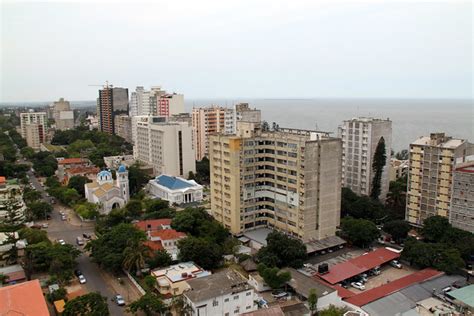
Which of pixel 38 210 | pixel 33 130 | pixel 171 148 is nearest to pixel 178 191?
pixel 171 148

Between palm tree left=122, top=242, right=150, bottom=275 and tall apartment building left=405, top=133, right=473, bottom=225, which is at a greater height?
tall apartment building left=405, top=133, right=473, bottom=225

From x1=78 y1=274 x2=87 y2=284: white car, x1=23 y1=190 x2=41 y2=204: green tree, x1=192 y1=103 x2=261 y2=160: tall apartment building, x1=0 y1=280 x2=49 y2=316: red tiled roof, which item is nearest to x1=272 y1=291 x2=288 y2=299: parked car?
x1=78 y1=274 x2=87 y2=284: white car

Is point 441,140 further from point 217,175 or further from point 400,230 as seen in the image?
point 217,175

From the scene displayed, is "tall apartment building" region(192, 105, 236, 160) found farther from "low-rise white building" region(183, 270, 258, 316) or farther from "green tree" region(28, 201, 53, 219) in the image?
"low-rise white building" region(183, 270, 258, 316)

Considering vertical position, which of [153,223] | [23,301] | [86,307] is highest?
[23,301]

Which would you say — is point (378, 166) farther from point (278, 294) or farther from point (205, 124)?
point (205, 124)

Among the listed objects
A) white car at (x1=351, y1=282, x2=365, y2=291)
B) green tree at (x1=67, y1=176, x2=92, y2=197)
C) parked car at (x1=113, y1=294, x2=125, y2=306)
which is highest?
green tree at (x1=67, y1=176, x2=92, y2=197)

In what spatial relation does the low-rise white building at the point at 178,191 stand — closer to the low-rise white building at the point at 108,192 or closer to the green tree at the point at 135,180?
the green tree at the point at 135,180
